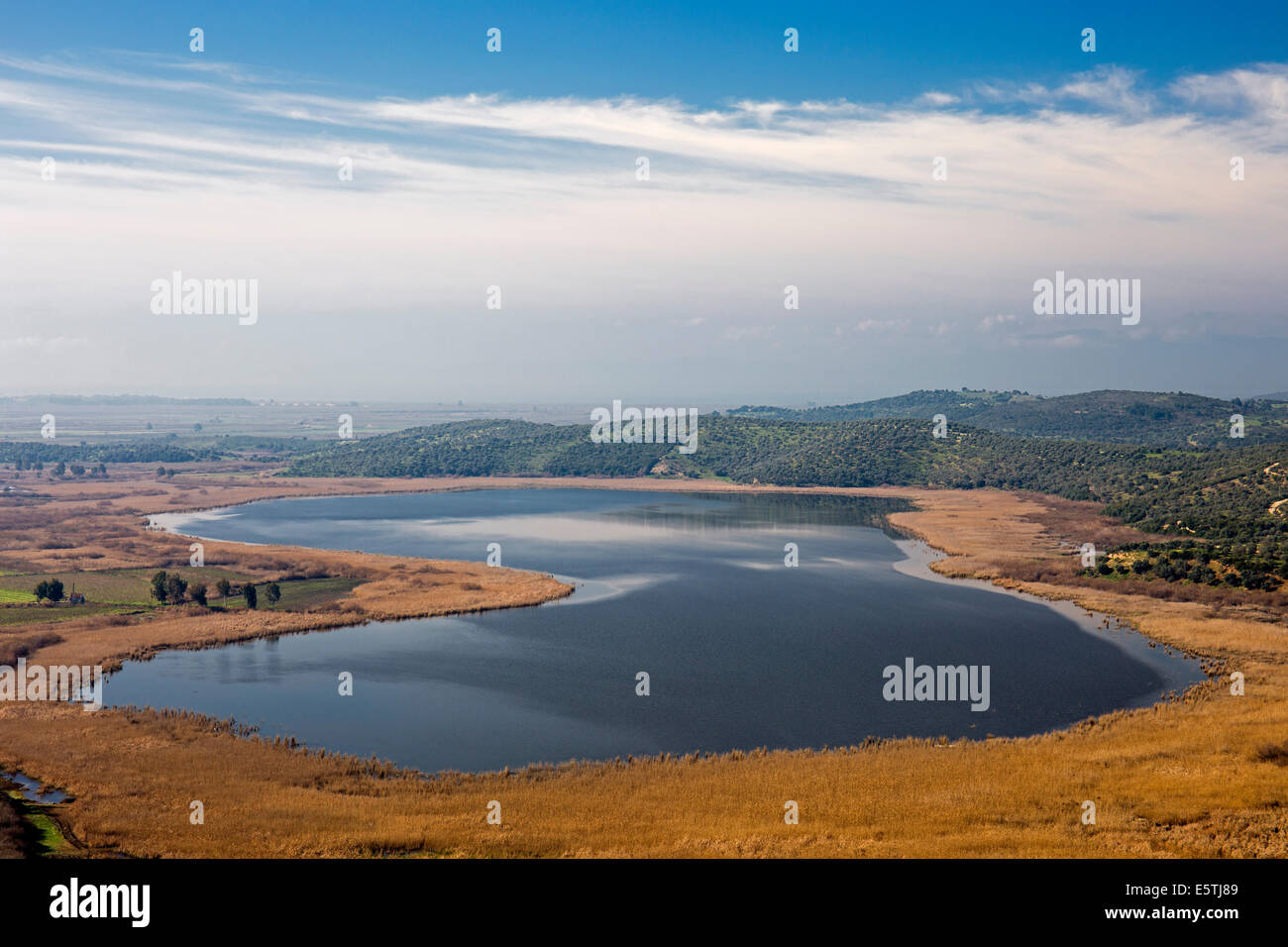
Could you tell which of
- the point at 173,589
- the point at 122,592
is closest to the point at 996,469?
the point at 173,589

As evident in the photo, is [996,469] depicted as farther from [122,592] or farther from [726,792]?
[726,792]

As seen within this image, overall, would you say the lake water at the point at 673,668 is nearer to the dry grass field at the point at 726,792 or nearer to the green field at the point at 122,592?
the dry grass field at the point at 726,792

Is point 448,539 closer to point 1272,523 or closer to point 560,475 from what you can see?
point 1272,523

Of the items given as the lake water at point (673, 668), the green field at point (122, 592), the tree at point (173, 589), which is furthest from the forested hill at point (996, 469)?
the tree at point (173, 589)

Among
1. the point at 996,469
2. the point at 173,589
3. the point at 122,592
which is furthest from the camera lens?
the point at 996,469
